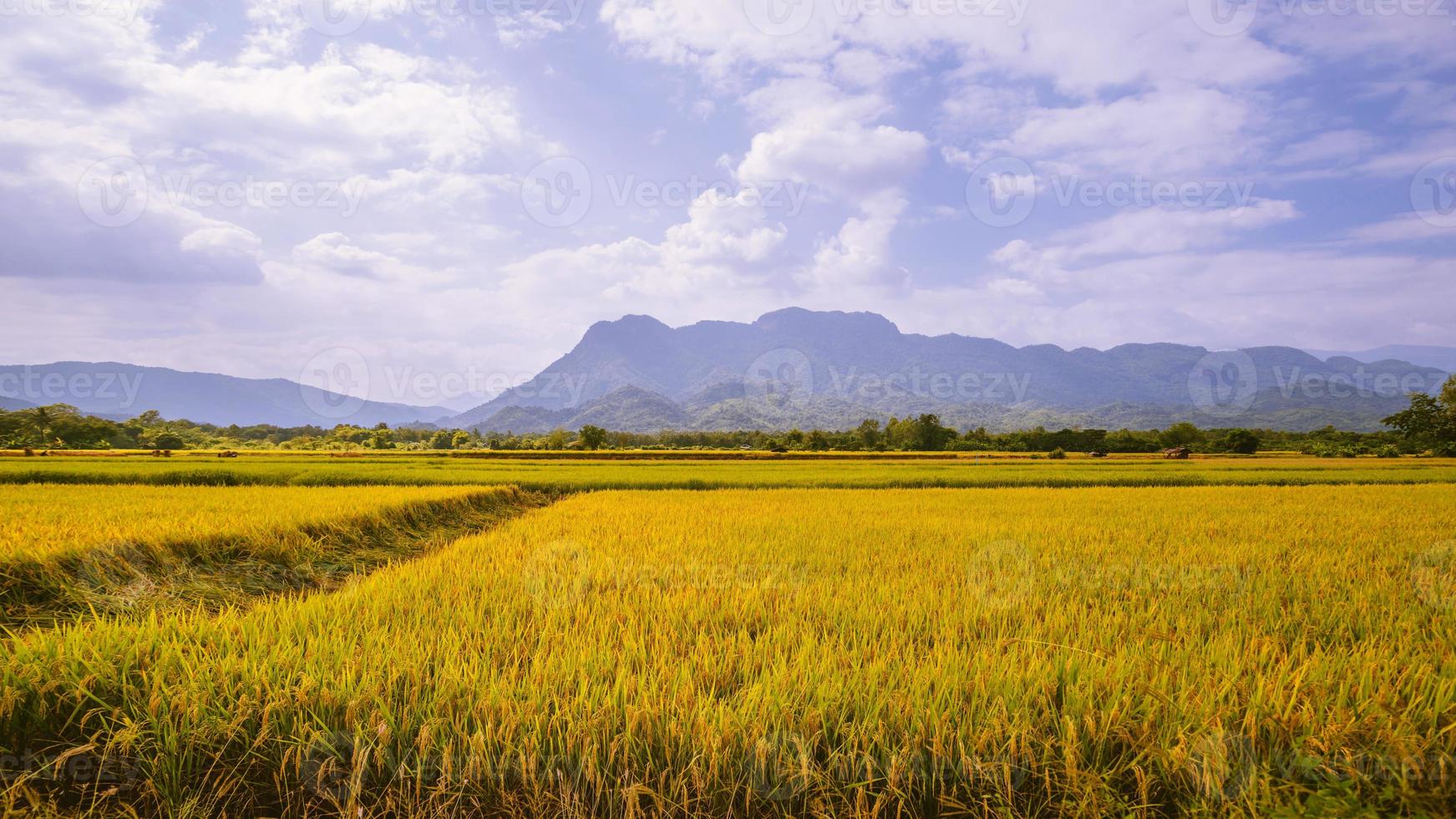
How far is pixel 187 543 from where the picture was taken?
20.6 feet

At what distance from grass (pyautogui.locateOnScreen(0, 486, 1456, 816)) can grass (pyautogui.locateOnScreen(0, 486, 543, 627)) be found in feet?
8.00

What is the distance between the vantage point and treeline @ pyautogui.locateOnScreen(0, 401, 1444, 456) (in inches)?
1957

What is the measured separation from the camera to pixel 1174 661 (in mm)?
2762

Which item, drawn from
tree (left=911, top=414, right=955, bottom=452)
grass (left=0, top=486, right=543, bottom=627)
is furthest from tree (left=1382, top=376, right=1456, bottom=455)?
grass (left=0, top=486, right=543, bottom=627)

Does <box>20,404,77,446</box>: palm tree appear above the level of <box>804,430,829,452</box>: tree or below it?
above

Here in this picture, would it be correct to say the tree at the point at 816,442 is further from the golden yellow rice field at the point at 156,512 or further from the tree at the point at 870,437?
the golden yellow rice field at the point at 156,512

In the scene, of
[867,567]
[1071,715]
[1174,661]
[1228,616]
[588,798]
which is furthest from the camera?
[867,567]

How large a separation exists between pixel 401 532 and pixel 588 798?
8.83 metres

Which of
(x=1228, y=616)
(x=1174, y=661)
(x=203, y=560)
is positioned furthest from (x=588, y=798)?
(x=203, y=560)

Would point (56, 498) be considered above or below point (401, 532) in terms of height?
above

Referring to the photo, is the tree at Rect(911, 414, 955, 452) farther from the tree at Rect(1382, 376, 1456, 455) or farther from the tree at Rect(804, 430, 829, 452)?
the tree at Rect(1382, 376, 1456, 455)

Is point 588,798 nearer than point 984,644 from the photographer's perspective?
Yes

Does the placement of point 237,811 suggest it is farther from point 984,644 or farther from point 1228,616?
point 1228,616

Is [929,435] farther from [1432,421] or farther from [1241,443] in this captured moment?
[1432,421]
